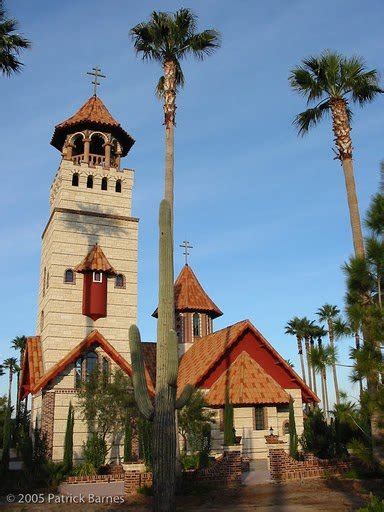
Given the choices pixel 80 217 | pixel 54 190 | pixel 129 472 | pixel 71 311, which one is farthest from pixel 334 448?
pixel 54 190

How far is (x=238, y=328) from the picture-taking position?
29.2 meters

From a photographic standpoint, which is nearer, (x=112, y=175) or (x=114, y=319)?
(x=114, y=319)

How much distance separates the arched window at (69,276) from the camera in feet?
92.0

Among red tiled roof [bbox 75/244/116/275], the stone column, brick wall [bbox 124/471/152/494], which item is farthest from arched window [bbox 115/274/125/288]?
brick wall [bbox 124/471/152/494]

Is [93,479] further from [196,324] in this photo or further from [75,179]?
[75,179]

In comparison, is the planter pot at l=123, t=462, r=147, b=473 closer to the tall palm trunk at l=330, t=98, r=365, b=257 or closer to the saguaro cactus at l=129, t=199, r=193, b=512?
the saguaro cactus at l=129, t=199, r=193, b=512

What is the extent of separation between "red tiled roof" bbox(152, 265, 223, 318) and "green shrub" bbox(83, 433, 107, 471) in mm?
13871

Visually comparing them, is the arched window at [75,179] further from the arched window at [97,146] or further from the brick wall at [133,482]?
the brick wall at [133,482]

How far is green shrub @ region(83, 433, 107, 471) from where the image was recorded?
22781 millimetres

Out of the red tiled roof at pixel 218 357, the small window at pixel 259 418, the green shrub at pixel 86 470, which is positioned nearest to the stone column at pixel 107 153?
the red tiled roof at pixel 218 357

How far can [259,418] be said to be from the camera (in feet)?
86.3

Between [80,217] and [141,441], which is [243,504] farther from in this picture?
[80,217]

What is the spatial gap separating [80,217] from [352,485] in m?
19.0

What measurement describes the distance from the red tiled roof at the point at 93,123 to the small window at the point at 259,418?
17.0 m
